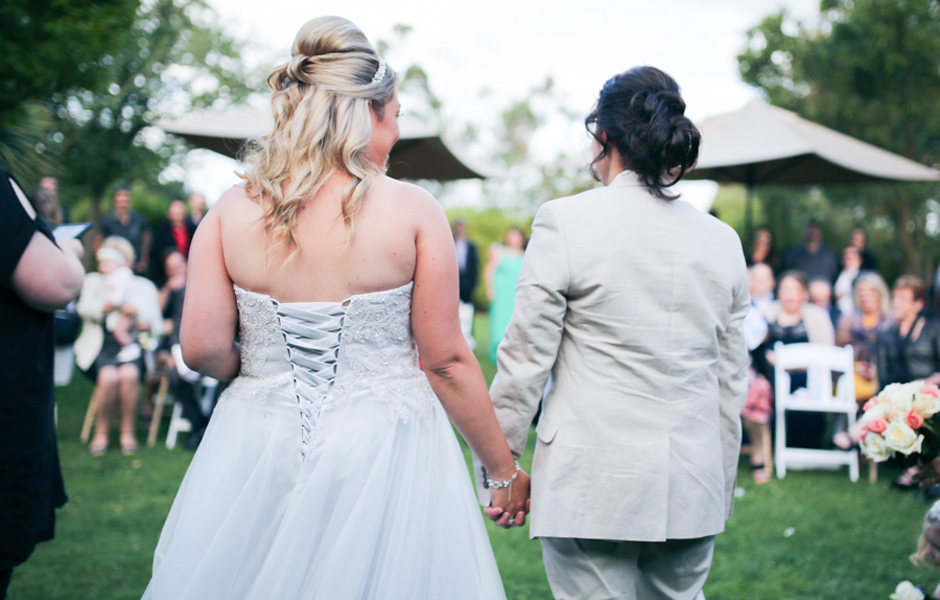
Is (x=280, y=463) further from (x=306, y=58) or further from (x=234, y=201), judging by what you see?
(x=306, y=58)

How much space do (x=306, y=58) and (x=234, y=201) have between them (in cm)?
41

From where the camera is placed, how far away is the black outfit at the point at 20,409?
2090 millimetres

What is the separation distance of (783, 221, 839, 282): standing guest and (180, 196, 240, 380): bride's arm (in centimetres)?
905

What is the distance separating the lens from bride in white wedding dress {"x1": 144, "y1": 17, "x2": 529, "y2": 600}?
1.69 meters

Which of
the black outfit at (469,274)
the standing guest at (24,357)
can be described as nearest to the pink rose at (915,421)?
the standing guest at (24,357)

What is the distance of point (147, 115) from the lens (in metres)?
19.5

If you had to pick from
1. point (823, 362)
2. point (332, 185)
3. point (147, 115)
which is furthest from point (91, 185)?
point (332, 185)

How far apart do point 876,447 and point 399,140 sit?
6.38 meters

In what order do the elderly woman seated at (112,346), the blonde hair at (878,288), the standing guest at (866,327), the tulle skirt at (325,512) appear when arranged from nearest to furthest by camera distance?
1. the tulle skirt at (325,512)
2. the elderly woman seated at (112,346)
3. the standing guest at (866,327)
4. the blonde hair at (878,288)

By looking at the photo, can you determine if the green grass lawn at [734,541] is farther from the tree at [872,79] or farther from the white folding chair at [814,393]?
the tree at [872,79]

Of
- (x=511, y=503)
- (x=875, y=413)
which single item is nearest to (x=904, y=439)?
(x=875, y=413)

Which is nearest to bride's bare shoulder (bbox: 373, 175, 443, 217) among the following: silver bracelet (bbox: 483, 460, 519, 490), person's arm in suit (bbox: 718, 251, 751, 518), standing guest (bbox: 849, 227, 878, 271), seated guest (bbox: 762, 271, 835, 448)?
silver bracelet (bbox: 483, 460, 519, 490)

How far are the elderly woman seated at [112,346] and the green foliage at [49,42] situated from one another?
2.85 meters

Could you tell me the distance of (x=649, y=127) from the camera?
201 cm
